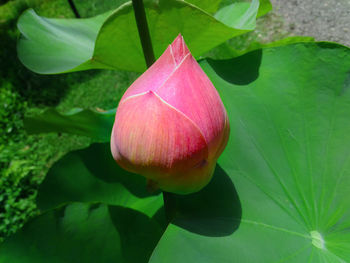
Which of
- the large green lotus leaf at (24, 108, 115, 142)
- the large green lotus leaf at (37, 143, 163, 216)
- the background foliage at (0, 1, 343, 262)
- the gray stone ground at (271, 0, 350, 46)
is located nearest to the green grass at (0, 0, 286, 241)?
the background foliage at (0, 1, 343, 262)

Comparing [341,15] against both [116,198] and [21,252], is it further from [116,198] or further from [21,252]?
[21,252]

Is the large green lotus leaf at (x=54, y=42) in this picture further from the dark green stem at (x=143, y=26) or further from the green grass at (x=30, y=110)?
the green grass at (x=30, y=110)

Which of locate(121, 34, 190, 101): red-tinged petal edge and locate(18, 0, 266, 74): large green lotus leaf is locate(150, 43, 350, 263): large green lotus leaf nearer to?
locate(18, 0, 266, 74): large green lotus leaf

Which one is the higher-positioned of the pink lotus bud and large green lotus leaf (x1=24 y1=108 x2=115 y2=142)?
the pink lotus bud

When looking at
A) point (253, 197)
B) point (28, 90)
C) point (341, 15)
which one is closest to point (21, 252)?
point (253, 197)

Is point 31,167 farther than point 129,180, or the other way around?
point 31,167

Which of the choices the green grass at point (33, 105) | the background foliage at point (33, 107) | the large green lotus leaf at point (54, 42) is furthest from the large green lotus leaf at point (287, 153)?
the green grass at point (33, 105)
